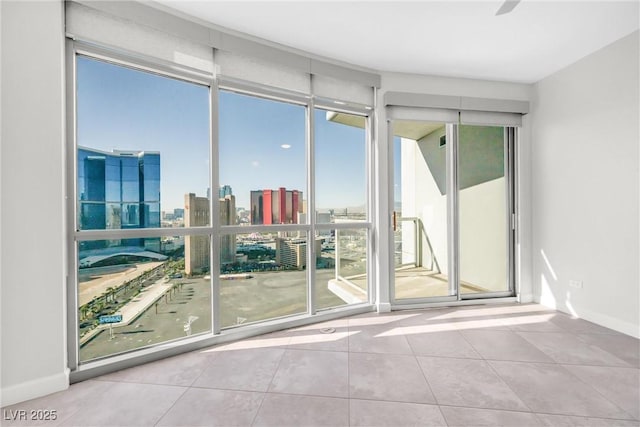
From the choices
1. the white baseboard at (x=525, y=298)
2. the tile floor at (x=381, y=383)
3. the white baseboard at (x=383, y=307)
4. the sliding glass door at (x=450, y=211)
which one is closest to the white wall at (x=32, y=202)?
→ the tile floor at (x=381, y=383)

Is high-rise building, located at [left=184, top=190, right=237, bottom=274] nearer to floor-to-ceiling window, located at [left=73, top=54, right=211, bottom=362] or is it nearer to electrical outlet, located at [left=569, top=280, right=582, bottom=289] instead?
floor-to-ceiling window, located at [left=73, top=54, right=211, bottom=362]

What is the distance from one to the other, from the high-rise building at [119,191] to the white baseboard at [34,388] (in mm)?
845

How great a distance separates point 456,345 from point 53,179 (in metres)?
3.18

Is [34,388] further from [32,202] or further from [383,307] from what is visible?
[383,307]

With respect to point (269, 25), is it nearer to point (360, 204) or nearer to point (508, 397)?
point (360, 204)

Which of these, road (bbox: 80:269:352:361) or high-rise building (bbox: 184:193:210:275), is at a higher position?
high-rise building (bbox: 184:193:210:275)

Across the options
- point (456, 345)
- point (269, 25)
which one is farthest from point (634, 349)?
point (269, 25)

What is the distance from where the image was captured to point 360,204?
346cm

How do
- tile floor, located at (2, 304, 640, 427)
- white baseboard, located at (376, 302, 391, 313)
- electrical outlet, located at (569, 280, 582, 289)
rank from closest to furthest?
tile floor, located at (2, 304, 640, 427) → electrical outlet, located at (569, 280, 582, 289) → white baseboard, located at (376, 302, 391, 313)

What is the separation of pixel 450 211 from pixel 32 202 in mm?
3803

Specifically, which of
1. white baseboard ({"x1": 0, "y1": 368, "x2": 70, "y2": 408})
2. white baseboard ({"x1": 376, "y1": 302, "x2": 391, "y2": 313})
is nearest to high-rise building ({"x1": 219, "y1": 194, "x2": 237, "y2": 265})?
white baseboard ({"x1": 0, "y1": 368, "x2": 70, "y2": 408})

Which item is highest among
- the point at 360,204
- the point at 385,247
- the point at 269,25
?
the point at 269,25

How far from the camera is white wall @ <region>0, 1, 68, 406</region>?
1.79m

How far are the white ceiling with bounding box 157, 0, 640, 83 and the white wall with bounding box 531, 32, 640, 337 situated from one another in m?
0.33
